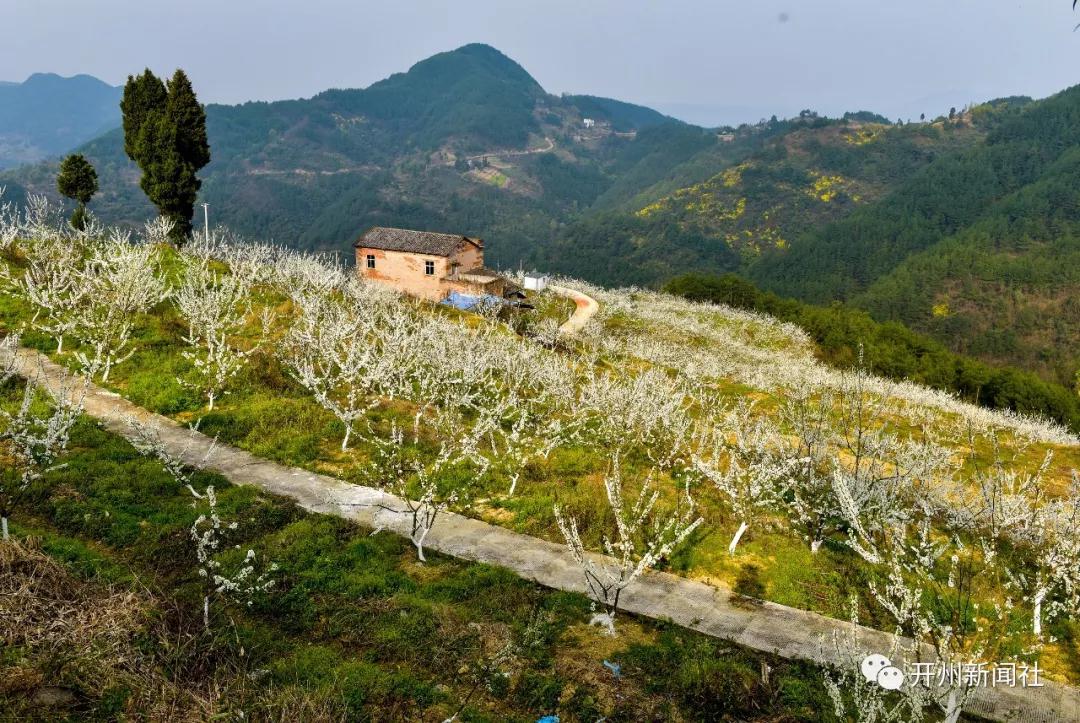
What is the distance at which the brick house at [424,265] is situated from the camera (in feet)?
189

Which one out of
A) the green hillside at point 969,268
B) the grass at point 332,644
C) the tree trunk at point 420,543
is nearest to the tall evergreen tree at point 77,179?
the grass at point 332,644

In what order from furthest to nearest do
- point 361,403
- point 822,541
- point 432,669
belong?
point 361,403
point 822,541
point 432,669

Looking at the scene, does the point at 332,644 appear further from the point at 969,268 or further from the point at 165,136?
the point at 969,268

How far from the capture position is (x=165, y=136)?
40.4 meters

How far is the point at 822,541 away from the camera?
15195 millimetres

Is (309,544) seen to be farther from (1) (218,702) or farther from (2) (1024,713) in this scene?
(2) (1024,713)

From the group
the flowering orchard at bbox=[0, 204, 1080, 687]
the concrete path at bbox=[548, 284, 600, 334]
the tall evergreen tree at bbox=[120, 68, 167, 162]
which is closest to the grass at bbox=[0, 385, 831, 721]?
the flowering orchard at bbox=[0, 204, 1080, 687]

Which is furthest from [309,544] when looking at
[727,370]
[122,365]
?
[727,370]

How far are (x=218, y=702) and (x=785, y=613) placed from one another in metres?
9.95

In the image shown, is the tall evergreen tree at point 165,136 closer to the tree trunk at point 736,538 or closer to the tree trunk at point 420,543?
the tree trunk at point 420,543

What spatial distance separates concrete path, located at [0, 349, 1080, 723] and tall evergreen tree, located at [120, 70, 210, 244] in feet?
93.7

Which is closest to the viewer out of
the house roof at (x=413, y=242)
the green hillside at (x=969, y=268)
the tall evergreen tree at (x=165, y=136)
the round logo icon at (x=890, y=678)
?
the round logo icon at (x=890, y=678)

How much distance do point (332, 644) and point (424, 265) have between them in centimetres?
5128

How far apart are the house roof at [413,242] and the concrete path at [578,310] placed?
1229 centimetres
